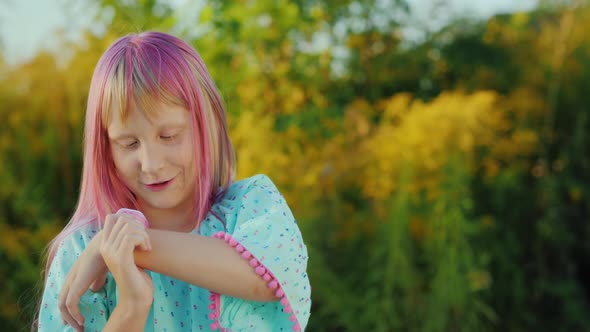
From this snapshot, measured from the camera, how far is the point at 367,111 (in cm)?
432

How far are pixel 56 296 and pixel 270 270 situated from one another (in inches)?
18.0

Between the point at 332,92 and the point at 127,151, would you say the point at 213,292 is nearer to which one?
the point at 127,151

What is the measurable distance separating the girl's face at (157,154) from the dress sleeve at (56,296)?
6.6 inches

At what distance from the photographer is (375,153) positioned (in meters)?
3.74

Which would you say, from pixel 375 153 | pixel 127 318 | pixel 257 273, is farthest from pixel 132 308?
pixel 375 153

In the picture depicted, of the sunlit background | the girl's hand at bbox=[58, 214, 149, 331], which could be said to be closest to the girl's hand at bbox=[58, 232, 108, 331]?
the girl's hand at bbox=[58, 214, 149, 331]

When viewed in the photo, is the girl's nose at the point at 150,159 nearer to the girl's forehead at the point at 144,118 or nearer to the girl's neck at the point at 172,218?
the girl's forehead at the point at 144,118

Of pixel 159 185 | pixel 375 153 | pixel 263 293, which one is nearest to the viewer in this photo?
pixel 263 293

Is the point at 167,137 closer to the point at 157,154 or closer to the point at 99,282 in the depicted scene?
the point at 157,154

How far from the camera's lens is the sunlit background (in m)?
3.46

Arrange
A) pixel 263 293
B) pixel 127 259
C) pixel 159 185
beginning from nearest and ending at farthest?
pixel 127 259 < pixel 263 293 < pixel 159 185

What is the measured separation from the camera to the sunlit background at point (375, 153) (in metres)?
3.46

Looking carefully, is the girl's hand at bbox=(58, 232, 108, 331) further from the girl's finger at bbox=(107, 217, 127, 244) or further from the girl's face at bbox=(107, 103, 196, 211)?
the girl's face at bbox=(107, 103, 196, 211)

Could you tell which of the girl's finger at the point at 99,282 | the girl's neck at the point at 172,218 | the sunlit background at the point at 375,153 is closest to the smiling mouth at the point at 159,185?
the girl's neck at the point at 172,218
